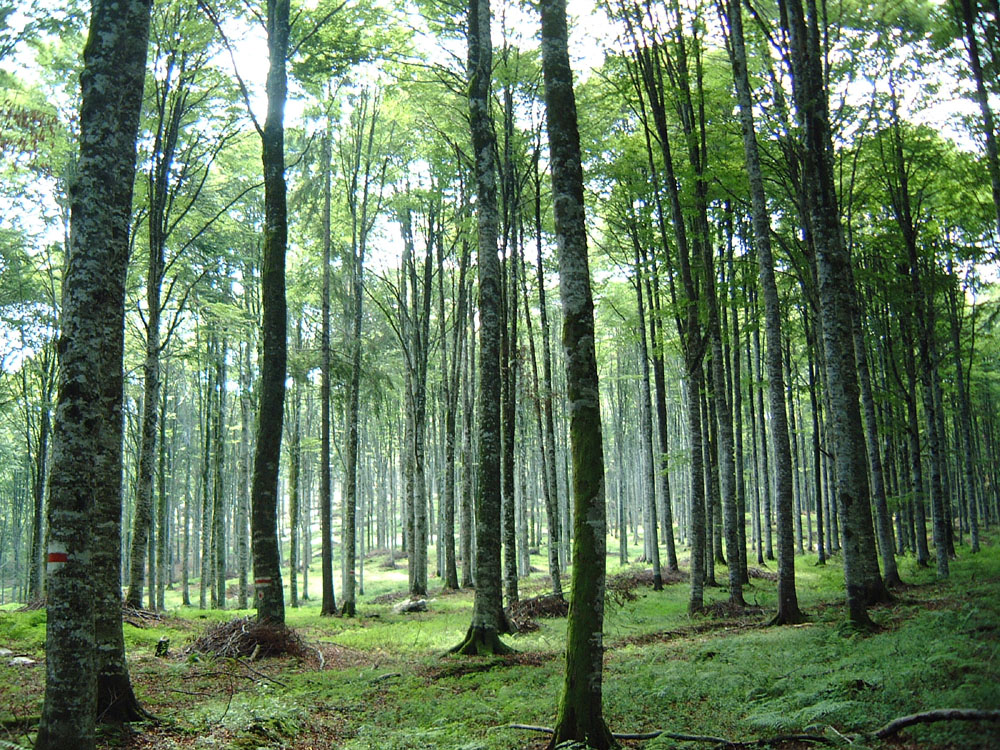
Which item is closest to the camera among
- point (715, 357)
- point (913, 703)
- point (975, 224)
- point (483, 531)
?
point (913, 703)

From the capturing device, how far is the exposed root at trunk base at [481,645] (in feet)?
31.0

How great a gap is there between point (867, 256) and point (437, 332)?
15168 millimetres

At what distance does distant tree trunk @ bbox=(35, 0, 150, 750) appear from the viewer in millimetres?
4254

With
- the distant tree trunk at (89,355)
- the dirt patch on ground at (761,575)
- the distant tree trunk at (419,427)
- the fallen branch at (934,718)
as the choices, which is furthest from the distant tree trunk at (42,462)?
the fallen branch at (934,718)

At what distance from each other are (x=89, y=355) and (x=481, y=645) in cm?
716

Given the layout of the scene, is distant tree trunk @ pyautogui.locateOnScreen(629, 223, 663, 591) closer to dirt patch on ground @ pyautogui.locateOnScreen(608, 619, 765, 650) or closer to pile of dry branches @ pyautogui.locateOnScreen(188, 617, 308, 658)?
dirt patch on ground @ pyautogui.locateOnScreen(608, 619, 765, 650)

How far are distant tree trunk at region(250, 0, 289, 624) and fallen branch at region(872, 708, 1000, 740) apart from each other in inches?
344

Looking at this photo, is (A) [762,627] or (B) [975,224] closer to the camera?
(A) [762,627]

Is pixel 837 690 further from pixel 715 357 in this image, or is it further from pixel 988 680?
pixel 715 357

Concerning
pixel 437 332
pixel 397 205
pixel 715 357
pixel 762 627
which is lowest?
pixel 762 627

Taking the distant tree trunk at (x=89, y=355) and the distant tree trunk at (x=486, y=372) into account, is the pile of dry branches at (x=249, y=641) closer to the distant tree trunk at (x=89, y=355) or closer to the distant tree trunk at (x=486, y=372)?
the distant tree trunk at (x=486, y=372)

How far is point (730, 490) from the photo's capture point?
12.8 metres

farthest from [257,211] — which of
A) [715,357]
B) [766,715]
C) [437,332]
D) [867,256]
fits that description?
[766,715]

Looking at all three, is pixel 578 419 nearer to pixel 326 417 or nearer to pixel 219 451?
pixel 326 417
